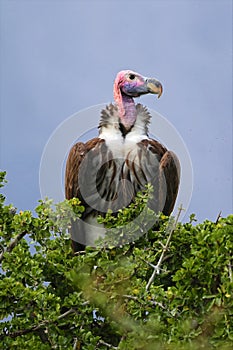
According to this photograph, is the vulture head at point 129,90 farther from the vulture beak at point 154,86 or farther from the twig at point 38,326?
the twig at point 38,326

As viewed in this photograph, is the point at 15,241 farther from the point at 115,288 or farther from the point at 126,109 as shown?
the point at 126,109

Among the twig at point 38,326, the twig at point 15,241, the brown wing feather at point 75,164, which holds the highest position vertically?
the brown wing feather at point 75,164

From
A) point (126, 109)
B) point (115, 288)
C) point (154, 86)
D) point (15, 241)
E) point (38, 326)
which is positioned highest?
point (154, 86)

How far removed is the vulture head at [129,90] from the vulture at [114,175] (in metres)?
0.37

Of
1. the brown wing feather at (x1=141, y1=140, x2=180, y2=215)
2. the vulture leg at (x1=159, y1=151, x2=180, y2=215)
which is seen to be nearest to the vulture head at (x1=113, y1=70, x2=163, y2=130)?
the brown wing feather at (x1=141, y1=140, x2=180, y2=215)

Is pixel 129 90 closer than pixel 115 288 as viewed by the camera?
No

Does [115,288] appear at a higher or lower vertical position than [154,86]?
lower

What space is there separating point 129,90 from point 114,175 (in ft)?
4.13

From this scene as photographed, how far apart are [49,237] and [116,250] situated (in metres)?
0.56

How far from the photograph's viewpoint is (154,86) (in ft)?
27.9

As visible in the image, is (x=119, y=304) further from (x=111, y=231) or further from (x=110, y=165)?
(x=110, y=165)

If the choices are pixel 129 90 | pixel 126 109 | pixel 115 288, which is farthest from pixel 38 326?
pixel 129 90

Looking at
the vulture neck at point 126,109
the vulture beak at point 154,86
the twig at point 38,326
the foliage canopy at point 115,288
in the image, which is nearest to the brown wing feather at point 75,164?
the vulture neck at point 126,109

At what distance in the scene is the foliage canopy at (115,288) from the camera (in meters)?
5.21
